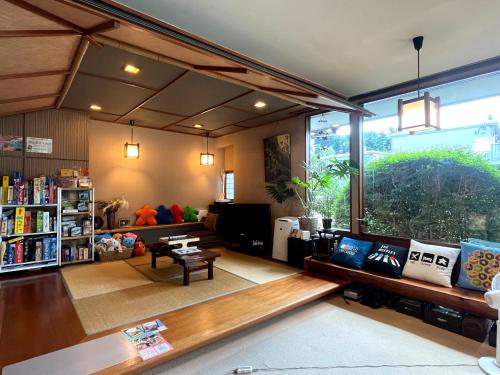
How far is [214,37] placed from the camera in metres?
2.62

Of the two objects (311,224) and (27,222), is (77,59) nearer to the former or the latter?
(27,222)

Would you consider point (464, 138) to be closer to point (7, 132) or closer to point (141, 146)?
point (141, 146)

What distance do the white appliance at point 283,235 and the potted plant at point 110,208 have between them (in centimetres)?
323

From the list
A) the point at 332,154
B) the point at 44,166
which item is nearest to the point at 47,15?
the point at 44,166

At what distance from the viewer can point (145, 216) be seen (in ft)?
19.4

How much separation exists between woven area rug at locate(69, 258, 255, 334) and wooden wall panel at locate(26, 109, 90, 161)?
2557 millimetres

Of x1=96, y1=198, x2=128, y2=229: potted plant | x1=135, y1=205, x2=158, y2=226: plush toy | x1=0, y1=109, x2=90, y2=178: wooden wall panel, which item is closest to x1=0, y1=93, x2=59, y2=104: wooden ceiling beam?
x1=0, y1=109, x2=90, y2=178: wooden wall panel

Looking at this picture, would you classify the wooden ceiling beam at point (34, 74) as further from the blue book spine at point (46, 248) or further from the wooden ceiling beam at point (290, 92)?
the blue book spine at point (46, 248)

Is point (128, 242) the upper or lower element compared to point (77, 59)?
lower

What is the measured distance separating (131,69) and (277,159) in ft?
Result: 10.3

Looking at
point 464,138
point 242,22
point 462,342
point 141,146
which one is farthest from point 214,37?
point 141,146

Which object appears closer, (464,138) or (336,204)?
(464,138)

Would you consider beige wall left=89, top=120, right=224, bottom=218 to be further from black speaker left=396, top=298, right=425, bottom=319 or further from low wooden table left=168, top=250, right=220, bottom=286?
black speaker left=396, top=298, right=425, bottom=319

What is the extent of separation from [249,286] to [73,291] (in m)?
2.17
